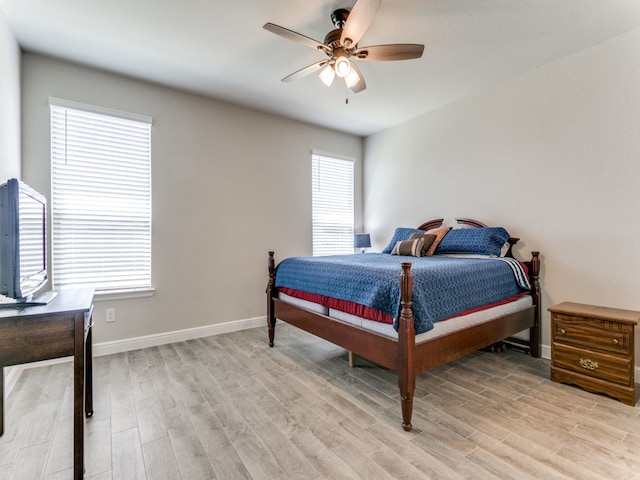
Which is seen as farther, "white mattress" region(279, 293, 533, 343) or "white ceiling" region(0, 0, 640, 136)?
"white ceiling" region(0, 0, 640, 136)

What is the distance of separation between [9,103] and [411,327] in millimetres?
3287

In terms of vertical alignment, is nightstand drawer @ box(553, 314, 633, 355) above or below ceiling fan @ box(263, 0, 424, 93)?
below

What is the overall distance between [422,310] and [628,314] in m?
1.67

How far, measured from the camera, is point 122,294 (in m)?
3.03

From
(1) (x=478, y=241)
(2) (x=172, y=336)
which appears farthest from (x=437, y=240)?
(2) (x=172, y=336)

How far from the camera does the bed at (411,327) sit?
1807 mm

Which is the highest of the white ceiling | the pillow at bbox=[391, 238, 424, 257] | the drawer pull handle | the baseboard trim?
the white ceiling

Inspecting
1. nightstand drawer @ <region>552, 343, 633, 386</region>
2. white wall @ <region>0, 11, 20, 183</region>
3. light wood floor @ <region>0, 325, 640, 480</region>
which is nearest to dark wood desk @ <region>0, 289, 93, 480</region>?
light wood floor @ <region>0, 325, 640, 480</region>

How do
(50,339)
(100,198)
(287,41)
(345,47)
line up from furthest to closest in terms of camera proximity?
(100,198) → (287,41) → (345,47) → (50,339)

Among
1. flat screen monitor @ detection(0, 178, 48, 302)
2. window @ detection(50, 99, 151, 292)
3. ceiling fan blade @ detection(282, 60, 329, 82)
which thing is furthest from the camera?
window @ detection(50, 99, 151, 292)

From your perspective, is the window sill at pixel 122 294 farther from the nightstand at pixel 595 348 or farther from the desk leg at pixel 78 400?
Answer: the nightstand at pixel 595 348

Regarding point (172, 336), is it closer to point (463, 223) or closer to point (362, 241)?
point (362, 241)

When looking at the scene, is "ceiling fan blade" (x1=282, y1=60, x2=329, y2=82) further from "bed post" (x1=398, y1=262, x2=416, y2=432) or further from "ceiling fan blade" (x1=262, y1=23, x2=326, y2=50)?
"bed post" (x1=398, y1=262, x2=416, y2=432)

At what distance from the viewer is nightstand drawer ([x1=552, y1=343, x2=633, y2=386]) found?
6.88ft
